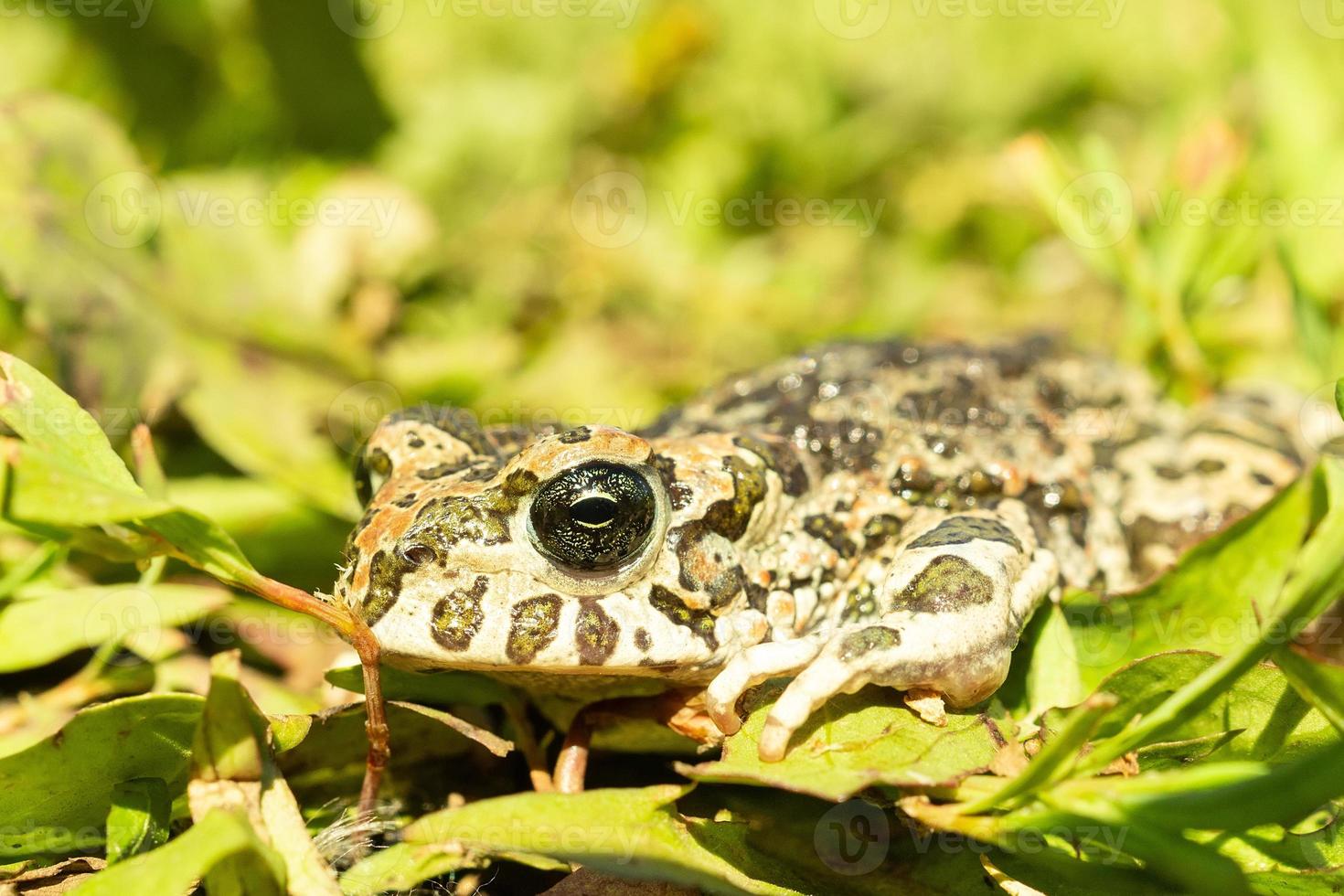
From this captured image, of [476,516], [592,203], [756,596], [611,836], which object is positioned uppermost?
[592,203]

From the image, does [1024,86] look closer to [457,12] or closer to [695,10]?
[695,10]

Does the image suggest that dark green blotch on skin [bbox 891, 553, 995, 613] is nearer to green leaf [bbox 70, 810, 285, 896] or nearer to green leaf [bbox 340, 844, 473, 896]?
green leaf [bbox 340, 844, 473, 896]

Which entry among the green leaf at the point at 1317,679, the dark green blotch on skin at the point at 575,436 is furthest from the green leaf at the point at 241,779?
the green leaf at the point at 1317,679

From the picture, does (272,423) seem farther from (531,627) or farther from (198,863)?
(198,863)

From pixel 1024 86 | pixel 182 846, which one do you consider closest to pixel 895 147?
pixel 1024 86

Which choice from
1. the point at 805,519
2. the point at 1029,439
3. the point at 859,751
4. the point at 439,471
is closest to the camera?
the point at 859,751

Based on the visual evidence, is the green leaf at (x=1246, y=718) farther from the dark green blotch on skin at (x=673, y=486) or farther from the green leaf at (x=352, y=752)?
the green leaf at (x=352, y=752)

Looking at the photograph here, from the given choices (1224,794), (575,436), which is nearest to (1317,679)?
(1224,794)
